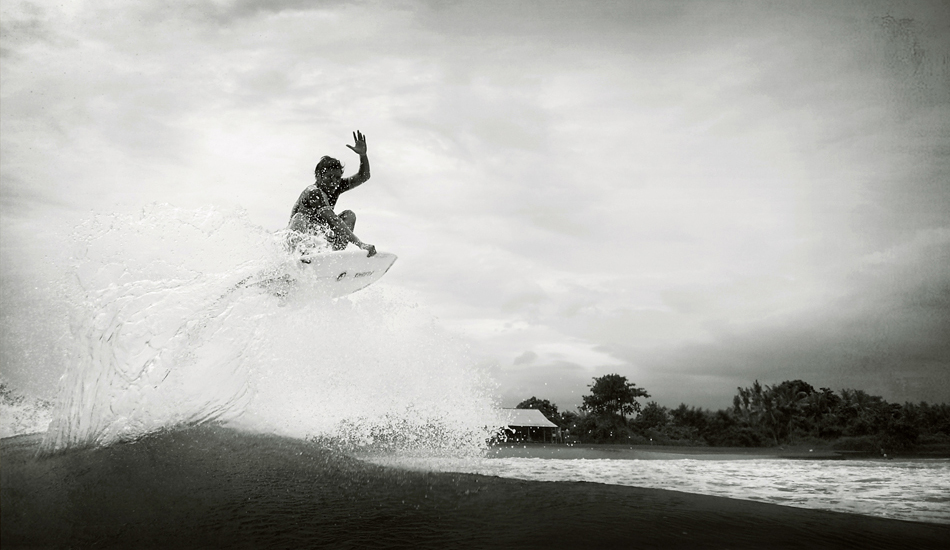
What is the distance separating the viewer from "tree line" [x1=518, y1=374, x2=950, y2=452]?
47.9m

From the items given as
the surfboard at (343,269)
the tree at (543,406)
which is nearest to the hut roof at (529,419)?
the tree at (543,406)

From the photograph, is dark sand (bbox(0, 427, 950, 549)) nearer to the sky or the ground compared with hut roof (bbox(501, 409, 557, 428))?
nearer to the sky

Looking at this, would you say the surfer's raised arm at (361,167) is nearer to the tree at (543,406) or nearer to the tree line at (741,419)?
the tree line at (741,419)

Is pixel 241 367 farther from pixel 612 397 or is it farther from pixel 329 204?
pixel 612 397

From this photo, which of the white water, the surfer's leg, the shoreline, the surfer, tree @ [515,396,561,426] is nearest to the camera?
the white water

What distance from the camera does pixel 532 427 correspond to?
164 feet

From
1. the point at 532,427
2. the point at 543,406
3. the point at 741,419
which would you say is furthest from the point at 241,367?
the point at 741,419

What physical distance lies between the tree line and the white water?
3611cm

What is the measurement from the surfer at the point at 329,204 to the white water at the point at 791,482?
3.88 metres

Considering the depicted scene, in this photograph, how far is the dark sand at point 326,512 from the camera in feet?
17.1

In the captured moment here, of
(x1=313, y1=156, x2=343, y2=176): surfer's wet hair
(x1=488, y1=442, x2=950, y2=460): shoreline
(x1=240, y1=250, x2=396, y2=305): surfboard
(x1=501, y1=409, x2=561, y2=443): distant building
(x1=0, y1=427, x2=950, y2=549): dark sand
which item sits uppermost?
(x1=313, y1=156, x2=343, y2=176): surfer's wet hair

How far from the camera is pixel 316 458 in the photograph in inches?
297

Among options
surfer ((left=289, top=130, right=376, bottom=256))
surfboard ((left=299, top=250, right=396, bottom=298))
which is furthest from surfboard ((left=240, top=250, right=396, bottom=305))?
surfer ((left=289, top=130, right=376, bottom=256))

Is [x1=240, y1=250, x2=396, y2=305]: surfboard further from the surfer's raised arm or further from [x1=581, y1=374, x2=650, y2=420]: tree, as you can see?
[x1=581, y1=374, x2=650, y2=420]: tree
